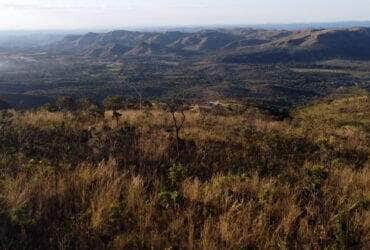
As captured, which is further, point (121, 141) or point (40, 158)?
Result: point (121, 141)

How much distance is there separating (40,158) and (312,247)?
4037 mm

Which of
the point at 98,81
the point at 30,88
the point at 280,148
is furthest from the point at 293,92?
the point at 280,148

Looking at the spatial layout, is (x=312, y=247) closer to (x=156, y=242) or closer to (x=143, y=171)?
(x=156, y=242)

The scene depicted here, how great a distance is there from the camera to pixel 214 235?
14.6 feet

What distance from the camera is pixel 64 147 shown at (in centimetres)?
777

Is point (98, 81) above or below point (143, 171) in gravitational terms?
below

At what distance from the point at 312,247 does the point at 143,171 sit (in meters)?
2.60

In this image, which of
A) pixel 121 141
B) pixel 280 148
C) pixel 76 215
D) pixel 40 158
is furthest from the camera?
pixel 280 148

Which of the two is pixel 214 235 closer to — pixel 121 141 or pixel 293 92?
pixel 121 141

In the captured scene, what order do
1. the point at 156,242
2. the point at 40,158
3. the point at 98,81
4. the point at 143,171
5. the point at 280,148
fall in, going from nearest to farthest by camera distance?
the point at 156,242 < the point at 143,171 < the point at 40,158 < the point at 280,148 < the point at 98,81

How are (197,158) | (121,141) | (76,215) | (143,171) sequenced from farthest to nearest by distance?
(121,141), (197,158), (143,171), (76,215)

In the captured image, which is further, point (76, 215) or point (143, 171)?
point (143, 171)

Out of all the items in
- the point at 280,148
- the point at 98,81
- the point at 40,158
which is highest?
the point at 40,158

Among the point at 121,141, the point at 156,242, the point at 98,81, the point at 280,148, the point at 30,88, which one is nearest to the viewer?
the point at 156,242
